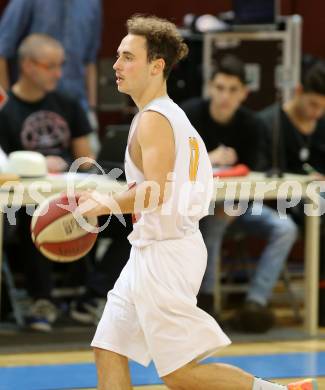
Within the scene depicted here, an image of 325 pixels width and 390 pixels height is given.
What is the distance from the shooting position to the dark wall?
984cm

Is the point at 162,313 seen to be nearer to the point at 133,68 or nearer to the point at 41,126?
the point at 133,68

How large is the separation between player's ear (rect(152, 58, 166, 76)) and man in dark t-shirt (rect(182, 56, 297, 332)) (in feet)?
9.95

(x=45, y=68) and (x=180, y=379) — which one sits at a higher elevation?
(x=45, y=68)

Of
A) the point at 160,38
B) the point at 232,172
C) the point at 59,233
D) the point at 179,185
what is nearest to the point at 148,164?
the point at 179,185

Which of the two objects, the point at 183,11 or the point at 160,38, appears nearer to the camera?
the point at 160,38

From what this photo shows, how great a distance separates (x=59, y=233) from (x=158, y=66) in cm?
90

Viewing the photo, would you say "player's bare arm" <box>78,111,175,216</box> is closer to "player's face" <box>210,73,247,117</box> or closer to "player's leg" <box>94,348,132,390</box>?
"player's leg" <box>94,348,132,390</box>

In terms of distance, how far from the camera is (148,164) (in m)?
4.35

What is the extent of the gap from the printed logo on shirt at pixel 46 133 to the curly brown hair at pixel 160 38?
121 inches

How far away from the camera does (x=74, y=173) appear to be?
23.5 feet

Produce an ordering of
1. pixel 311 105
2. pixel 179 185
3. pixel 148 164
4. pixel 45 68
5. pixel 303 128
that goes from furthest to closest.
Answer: pixel 303 128 < pixel 311 105 < pixel 45 68 < pixel 179 185 < pixel 148 164

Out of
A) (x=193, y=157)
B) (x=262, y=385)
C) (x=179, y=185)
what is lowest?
(x=262, y=385)

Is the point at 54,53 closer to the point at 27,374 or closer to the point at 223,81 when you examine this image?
the point at 223,81

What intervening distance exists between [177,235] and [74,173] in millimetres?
2642
